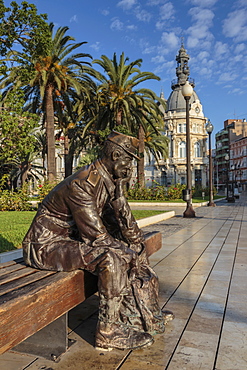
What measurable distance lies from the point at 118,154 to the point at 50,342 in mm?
1647

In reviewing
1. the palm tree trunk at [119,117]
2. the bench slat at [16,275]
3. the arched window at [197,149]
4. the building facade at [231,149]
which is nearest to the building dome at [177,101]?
the arched window at [197,149]

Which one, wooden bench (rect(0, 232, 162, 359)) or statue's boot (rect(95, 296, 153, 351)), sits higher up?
wooden bench (rect(0, 232, 162, 359))

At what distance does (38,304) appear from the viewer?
220 centimetres

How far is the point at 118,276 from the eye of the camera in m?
2.64

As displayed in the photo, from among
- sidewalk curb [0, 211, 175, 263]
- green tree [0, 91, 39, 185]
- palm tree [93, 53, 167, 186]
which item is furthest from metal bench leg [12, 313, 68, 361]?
palm tree [93, 53, 167, 186]

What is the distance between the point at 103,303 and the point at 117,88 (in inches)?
821

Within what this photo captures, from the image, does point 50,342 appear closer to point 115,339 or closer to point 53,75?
point 115,339

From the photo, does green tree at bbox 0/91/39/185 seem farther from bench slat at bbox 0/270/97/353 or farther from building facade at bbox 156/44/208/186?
building facade at bbox 156/44/208/186

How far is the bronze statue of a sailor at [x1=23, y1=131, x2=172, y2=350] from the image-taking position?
8.75 ft

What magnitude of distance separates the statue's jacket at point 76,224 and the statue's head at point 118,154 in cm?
8

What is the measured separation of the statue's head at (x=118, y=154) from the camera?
2992mm

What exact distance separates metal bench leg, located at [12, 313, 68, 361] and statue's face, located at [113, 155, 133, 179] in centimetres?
124

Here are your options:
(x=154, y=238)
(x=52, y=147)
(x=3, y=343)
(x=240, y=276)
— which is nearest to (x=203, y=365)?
(x=3, y=343)

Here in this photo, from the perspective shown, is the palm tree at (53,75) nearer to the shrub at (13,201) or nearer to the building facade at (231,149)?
the shrub at (13,201)
